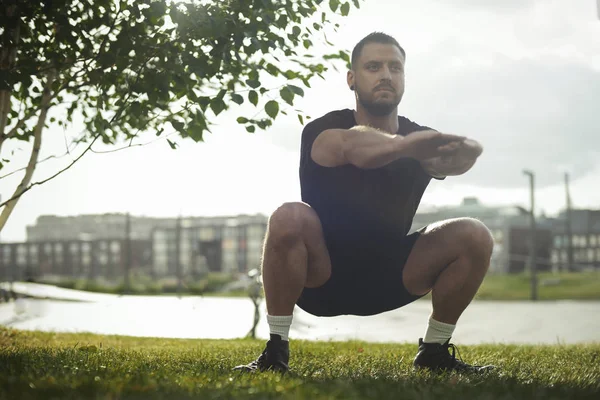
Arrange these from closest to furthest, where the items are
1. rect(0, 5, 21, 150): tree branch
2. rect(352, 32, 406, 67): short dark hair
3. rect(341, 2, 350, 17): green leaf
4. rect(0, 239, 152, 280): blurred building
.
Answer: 1. rect(352, 32, 406, 67): short dark hair
2. rect(341, 2, 350, 17): green leaf
3. rect(0, 5, 21, 150): tree branch
4. rect(0, 239, 152, 280): blurred building

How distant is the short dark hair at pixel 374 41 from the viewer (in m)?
3.66

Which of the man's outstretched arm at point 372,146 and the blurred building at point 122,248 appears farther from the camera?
the blurred building at point 122,248

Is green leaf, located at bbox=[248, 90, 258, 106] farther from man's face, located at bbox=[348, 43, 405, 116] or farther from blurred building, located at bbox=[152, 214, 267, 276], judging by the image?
blurred building, located at bbox=[152, 214, 267, 276]

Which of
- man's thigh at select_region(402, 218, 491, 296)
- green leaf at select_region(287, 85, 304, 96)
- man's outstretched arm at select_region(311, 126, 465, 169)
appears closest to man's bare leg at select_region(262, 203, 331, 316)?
man's outstretched arm at select_region(311, 126, 465, 169)

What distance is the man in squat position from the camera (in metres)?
3.38

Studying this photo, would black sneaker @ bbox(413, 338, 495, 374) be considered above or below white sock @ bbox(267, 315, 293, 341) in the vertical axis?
below

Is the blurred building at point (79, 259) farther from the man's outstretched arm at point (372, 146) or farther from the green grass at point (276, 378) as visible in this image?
the man's outstretched arm at point (372, 146)

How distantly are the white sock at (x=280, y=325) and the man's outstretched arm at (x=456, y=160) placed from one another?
1.03 meters

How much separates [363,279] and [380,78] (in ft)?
3.36

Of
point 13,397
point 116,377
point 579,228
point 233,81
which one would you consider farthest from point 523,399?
point 579,228

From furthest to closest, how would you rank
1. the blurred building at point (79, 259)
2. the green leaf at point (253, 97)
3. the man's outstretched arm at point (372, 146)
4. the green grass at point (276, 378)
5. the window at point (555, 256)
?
the blurred building at point (79, 259), the window at point (555, 256), the green leaf at point (253, 97), the man's outstretched arm at point (372, 146), the green grass at point (276, 378)

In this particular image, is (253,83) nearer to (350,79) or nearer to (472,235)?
(350,79)

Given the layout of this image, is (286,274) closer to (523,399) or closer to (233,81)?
(523,399)

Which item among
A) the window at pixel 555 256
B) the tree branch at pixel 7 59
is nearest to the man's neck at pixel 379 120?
the tree branch at pixel 7 59
